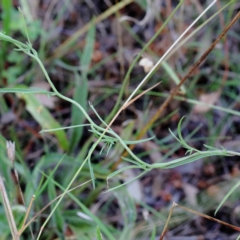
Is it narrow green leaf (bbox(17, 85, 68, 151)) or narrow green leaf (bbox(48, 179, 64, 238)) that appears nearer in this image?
narrow green leaf (bbox(48, 179, 64, 238))

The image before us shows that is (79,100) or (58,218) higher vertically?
(79,100)

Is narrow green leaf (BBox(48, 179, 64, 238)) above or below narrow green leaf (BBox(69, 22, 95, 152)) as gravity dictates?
below

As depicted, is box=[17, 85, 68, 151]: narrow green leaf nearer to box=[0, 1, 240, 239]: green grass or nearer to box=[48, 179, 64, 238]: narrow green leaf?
box=[0, 1, 240, 239]: green grass

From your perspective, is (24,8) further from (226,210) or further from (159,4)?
(226,210)

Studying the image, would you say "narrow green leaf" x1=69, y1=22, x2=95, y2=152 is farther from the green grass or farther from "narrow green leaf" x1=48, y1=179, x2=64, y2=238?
"narrow green leaf" x1=48, y1=179, x2=64, y2=238

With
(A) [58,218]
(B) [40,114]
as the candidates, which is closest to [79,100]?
(B) [40,114]

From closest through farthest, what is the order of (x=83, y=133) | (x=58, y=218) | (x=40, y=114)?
(x=58, y=218) < (x=40, y=114) < (x=83, y=133)

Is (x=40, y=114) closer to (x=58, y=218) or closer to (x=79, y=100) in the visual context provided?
(x=79, y=100)

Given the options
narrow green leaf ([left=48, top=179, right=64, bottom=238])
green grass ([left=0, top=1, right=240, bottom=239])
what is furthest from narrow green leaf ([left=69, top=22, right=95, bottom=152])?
narrow green leaf ([left=48, top=179, right=64, bottom=238])

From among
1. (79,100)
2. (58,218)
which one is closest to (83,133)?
(79,100)

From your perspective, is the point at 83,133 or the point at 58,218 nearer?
the point at 58,218

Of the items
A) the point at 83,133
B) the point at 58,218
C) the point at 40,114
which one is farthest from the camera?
the point at 83,133
